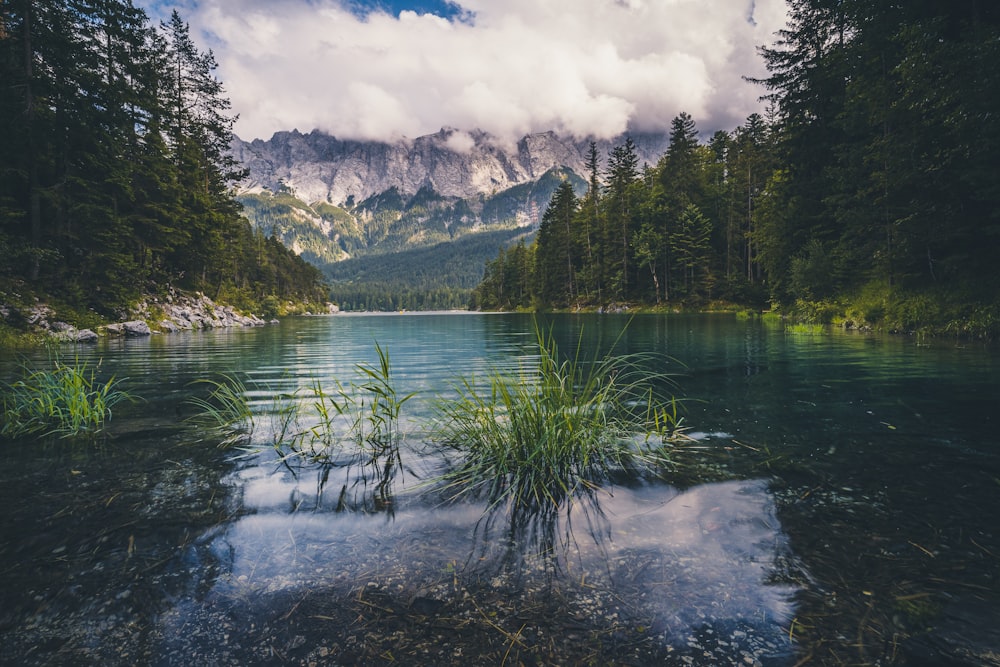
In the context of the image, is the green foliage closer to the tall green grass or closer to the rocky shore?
the tall green grass

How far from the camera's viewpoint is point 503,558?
3.10 m

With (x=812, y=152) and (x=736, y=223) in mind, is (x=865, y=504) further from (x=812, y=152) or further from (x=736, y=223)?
(x=736, y=223)

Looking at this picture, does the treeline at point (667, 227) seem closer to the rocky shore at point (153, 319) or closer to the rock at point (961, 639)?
the rocky shore at point (153, 319)

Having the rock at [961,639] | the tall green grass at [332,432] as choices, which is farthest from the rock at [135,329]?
the rock at [961,639]

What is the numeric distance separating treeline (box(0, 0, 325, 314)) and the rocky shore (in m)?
1.48

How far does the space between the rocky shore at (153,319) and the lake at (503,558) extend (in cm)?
2031

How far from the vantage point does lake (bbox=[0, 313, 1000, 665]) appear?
2.24 meters

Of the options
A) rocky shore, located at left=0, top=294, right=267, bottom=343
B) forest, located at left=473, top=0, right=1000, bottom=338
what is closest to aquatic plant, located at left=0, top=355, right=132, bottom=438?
rocky shore, located at left=0, top=294, right=267, bottom=343

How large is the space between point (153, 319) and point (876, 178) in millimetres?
42117

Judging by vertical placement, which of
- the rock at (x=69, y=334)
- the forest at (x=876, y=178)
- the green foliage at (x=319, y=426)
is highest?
the forest at (x=876, y=178)

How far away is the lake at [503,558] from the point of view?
224 centimetres

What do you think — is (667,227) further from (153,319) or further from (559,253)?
(153,319)

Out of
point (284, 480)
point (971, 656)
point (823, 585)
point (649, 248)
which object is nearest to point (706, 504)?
point (823, 585)

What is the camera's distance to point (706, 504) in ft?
12.9
